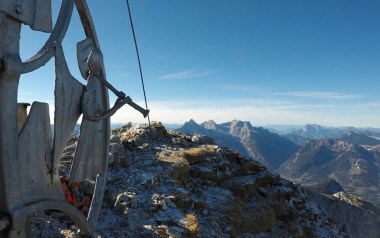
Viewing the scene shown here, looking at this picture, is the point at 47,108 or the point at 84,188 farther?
the point at 84,188

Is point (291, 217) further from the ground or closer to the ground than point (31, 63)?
closer to the ground

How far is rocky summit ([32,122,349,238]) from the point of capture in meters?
14.2

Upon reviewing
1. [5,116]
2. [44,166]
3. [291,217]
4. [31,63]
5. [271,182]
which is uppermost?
[31,63]

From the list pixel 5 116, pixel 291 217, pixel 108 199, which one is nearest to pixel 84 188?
pixel 108 199

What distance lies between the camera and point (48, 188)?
695cm

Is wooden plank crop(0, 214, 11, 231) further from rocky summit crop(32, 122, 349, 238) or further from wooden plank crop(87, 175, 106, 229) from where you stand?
rocky summit crop(32, 122, 349, 238)

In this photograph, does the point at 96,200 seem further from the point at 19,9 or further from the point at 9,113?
the point at 19,9

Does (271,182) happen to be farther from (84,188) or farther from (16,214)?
(16,214)

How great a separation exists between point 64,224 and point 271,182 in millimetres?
14323

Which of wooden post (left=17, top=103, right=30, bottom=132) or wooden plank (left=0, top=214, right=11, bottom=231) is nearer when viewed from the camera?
wooden plank (left=0, top=214, right=11, bottom=231)

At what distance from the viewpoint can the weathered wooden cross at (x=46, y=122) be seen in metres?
6.00

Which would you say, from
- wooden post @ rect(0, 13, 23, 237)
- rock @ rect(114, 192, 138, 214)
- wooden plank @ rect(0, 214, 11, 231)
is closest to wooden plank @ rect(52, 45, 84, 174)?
wooden post @ rect(0, 13, 23, 237)

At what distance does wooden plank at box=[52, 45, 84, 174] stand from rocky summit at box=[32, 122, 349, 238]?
5.87m

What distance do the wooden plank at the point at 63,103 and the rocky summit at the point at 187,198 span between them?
5.87 m
